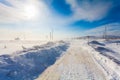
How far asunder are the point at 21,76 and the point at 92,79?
5.48m

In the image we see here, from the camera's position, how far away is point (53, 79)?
1189cm

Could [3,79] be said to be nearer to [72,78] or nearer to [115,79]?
[72,78]

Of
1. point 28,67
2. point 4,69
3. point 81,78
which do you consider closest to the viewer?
point 81,78

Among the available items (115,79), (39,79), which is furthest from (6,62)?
(115,79)

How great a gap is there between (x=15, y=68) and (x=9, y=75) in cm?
183

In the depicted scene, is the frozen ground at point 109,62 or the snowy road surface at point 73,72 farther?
the frozen ground at point 109,62

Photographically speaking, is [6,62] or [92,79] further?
[6,62]

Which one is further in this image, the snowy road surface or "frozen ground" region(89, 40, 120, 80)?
"frozen ground" region(89, 40, 120, 80)

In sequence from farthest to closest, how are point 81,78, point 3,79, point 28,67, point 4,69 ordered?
point 28,67 → point 4,69 → point 81,78 → point 3,79

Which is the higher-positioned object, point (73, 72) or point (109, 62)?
point (73, 72)

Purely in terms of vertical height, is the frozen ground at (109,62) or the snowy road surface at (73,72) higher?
the snowy road surface at (73,72)

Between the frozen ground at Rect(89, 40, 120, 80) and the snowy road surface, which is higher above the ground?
the snowy road surface

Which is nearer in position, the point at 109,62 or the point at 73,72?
the point at 73,72

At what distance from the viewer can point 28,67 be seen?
15.9 meters
